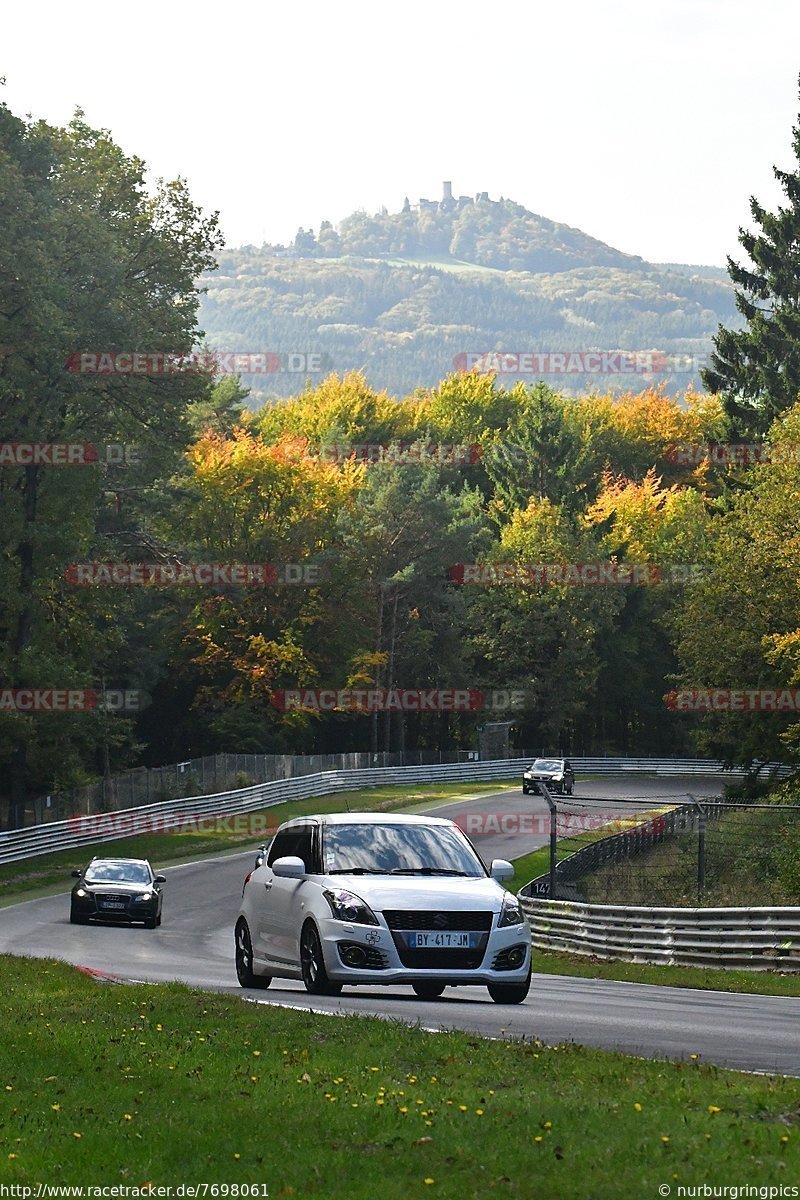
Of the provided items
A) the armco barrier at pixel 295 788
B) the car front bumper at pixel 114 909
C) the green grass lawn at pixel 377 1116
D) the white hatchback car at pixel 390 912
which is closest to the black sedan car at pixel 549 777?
the armco barrier at pixel 295 788

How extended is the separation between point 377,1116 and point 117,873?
2683 centimetres

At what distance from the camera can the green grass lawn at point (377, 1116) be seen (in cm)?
739

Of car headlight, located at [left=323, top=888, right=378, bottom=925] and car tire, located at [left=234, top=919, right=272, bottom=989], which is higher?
car headlight, located at [left=323, top=888, right=378, bottom=925]

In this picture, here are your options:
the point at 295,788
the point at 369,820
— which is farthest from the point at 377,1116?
the point at 295,788

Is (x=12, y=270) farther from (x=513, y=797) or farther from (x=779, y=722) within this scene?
(x=513, y=797)

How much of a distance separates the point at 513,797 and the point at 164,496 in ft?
70.9

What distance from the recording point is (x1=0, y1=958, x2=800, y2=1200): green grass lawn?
7387 mm

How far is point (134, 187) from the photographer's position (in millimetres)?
57844

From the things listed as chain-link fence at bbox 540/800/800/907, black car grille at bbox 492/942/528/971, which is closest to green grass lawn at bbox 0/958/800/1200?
black car grille at bbox 492/942/528/971

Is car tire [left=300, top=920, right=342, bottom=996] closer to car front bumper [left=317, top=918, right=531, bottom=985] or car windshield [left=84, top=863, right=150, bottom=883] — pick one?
car front bumper [left=317, top=918, right=531, bottom=985]

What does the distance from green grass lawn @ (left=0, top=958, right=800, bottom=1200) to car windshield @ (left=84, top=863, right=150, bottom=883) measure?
22491 millimetres

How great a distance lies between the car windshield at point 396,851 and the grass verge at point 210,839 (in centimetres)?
2642

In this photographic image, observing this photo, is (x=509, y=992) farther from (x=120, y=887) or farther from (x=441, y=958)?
(x=120, y=887)

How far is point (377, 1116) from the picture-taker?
8570 millimetres
